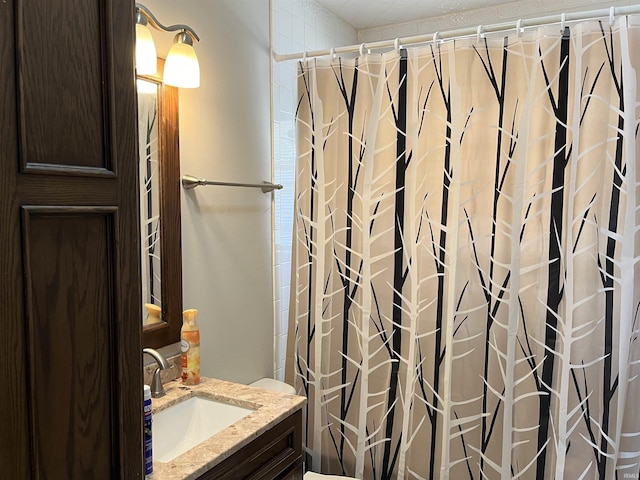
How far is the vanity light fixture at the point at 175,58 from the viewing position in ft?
4.66

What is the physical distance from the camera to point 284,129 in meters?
2.25

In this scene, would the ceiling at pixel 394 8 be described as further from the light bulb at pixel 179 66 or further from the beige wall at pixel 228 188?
the light bulb at pixel 179 66

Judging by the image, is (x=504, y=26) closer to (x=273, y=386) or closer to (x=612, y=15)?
(x=612, y=15)

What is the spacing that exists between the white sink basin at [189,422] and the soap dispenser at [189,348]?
0.08m

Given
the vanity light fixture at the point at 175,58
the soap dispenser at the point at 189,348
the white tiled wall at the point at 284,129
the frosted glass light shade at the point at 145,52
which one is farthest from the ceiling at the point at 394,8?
the soap dispenser at the point at 189,348

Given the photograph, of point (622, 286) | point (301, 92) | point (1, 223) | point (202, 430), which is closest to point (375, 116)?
point (301, 92)

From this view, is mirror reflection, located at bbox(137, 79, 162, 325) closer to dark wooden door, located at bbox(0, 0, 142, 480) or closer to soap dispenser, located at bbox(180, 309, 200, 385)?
soap dispenser, located at bbox(180, 309, 200, 385)

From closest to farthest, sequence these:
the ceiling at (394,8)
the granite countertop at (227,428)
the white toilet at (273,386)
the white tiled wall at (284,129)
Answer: the granite countertop at (227,428) → the white toilet at (273,386) → the white tiled wall at (284,129) → the ceiling at (394,8)

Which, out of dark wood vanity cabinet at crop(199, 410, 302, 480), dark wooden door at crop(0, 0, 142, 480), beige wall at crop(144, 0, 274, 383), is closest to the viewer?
dark wooden door at crop(0, 0, 142, 480)

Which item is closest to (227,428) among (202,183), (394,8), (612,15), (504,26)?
(202,183)

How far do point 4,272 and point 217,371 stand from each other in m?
1.36

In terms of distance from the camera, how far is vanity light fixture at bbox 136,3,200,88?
55.9 inches

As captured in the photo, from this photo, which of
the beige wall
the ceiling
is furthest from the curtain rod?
the ceiling

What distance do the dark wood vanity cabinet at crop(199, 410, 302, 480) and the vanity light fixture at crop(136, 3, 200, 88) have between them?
1.08 m
